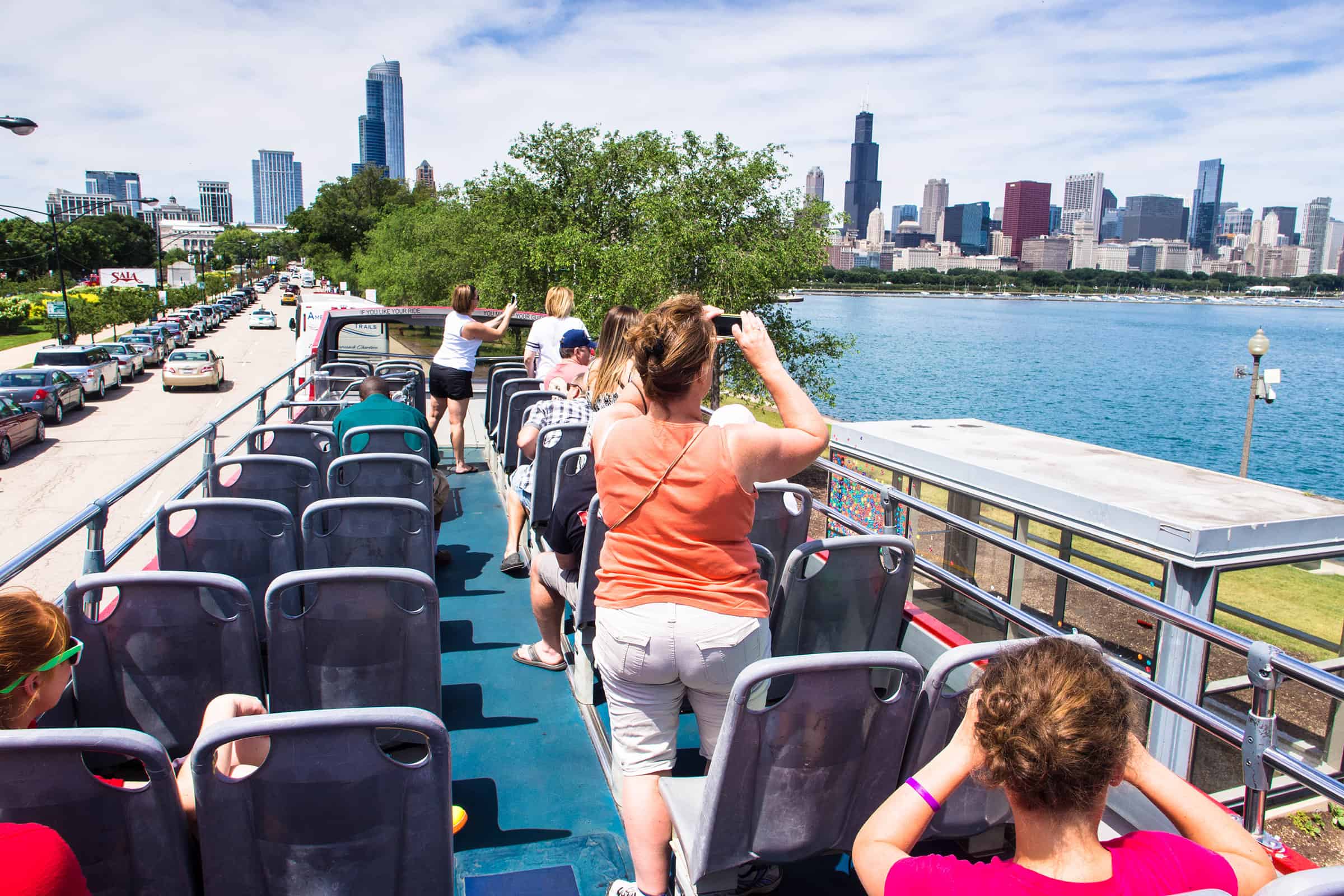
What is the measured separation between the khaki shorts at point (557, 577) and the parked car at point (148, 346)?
43416 mm

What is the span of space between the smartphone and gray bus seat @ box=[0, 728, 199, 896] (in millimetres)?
1779

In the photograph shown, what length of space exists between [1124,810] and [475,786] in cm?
237

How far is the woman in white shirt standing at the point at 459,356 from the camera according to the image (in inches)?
301

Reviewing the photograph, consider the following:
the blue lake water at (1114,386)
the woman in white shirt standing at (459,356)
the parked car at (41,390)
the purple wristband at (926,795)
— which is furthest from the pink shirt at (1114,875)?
the parked car at (41,390)

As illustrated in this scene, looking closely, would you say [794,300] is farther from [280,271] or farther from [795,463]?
[280,271]

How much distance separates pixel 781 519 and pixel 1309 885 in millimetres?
2820

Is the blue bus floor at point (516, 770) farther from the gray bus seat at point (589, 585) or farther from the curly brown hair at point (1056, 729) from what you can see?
the curly brown hair at point (1056, 729)

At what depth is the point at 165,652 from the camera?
2816 mm

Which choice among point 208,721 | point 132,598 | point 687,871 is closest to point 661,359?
point 687,871

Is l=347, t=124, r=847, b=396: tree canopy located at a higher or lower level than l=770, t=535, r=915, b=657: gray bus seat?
higher

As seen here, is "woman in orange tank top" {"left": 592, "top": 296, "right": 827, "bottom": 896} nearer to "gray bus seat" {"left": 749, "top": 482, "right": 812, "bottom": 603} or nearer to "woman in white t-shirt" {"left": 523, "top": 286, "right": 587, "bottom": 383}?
"gray bus seat" {"left": 749, "top": 482, "right": 812, "bottom": 603}

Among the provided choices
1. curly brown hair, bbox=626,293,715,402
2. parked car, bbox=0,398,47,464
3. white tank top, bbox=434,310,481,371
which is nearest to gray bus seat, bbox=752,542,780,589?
curly brown hair, bbox=626,293,715,402

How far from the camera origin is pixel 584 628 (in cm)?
379

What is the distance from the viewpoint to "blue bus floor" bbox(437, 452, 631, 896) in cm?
299
